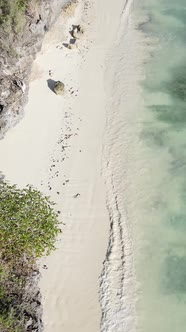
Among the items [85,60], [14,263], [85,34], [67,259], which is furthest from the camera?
[85,34]

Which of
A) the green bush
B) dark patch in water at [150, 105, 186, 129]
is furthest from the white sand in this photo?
dark patch in water at [150, 105, 186, 129]

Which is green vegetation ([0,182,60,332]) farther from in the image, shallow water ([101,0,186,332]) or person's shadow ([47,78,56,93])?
person's shadow ([47,78,56,93])

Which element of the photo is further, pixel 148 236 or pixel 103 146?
pixel 103 146

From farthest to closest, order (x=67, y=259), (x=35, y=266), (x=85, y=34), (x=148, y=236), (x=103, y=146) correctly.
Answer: (x=85, y=34)
(x=103, y=146)
(x=148, y=236)
(x=67, y=259)
(x=35, y=266)

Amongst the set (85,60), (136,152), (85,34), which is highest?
(85,34)

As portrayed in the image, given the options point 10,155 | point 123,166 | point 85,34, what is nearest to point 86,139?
point 123,166

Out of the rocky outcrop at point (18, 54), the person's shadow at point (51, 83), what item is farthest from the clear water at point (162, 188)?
the rocky outcrop at point (18, 54)

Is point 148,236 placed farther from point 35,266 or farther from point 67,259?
point 35,266
